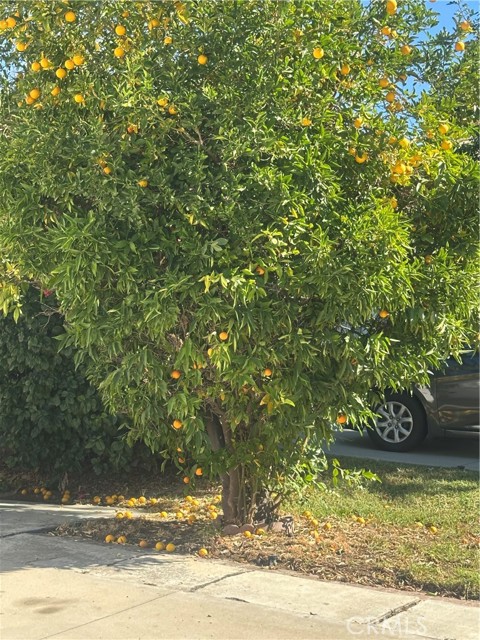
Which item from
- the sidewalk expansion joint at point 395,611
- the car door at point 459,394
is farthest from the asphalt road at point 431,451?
the sidewalk expansion joint at point 395,611

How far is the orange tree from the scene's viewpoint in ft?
16.3

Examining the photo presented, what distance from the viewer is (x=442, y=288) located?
17.3ft

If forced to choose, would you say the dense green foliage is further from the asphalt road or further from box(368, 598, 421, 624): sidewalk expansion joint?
box(368, 598, 421, 624): sidewalk expansion joint

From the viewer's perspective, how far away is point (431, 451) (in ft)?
32.9

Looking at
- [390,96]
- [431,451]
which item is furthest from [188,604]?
[431,451]

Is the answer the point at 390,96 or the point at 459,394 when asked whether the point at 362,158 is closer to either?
the point at 390,96

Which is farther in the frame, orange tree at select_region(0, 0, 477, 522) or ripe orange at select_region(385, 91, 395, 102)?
ripe orange at select_region(385, 91, 395, 102)

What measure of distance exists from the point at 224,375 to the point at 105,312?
2.60 ft

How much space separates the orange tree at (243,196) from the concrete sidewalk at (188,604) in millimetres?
941

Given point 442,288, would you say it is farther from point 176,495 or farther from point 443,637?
point 176,495

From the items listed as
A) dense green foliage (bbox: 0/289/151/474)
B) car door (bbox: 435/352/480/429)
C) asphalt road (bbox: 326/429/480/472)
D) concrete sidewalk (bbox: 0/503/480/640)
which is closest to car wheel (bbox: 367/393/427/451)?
asphalt road (bbox: 326/429/480/472)

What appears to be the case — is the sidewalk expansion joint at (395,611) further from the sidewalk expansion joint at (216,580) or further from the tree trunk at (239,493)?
the tree trunk at (239,493)

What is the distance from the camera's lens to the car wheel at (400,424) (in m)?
9.73

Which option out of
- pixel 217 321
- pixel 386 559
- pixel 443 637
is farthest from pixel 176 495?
pixel 443 637
